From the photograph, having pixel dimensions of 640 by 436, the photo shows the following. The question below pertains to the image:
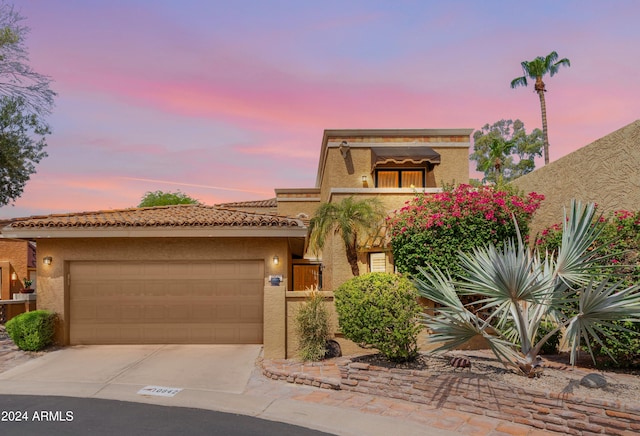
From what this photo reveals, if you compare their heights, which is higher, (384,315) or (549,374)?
(384,315)

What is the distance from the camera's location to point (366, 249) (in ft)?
49.6

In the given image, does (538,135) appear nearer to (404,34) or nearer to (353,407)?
(404,34)

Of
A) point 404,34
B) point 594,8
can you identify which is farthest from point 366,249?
point 594,8

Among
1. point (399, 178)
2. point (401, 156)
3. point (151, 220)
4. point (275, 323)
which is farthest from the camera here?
point (399, 178)

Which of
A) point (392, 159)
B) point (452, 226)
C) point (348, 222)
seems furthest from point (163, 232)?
point (392, 159)

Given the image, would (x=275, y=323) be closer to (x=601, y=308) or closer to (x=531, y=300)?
(x=531, y=300)

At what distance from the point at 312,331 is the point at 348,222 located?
13.9 feet

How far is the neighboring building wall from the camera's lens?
1117 cm

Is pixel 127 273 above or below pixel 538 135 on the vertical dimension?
below

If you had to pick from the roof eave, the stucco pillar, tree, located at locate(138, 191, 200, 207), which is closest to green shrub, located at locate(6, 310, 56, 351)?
the roof eave

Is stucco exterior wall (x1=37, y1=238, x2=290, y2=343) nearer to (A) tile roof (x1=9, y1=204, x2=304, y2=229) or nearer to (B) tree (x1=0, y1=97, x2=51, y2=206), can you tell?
(A) tile roof (x1=9, y1=204, x2=304, y2=229)

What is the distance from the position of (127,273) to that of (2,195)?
1228 centimetres

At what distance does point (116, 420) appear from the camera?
7.21 m

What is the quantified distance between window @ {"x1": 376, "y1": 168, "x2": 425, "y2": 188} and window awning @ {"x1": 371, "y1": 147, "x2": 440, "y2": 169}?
31.0 inches
